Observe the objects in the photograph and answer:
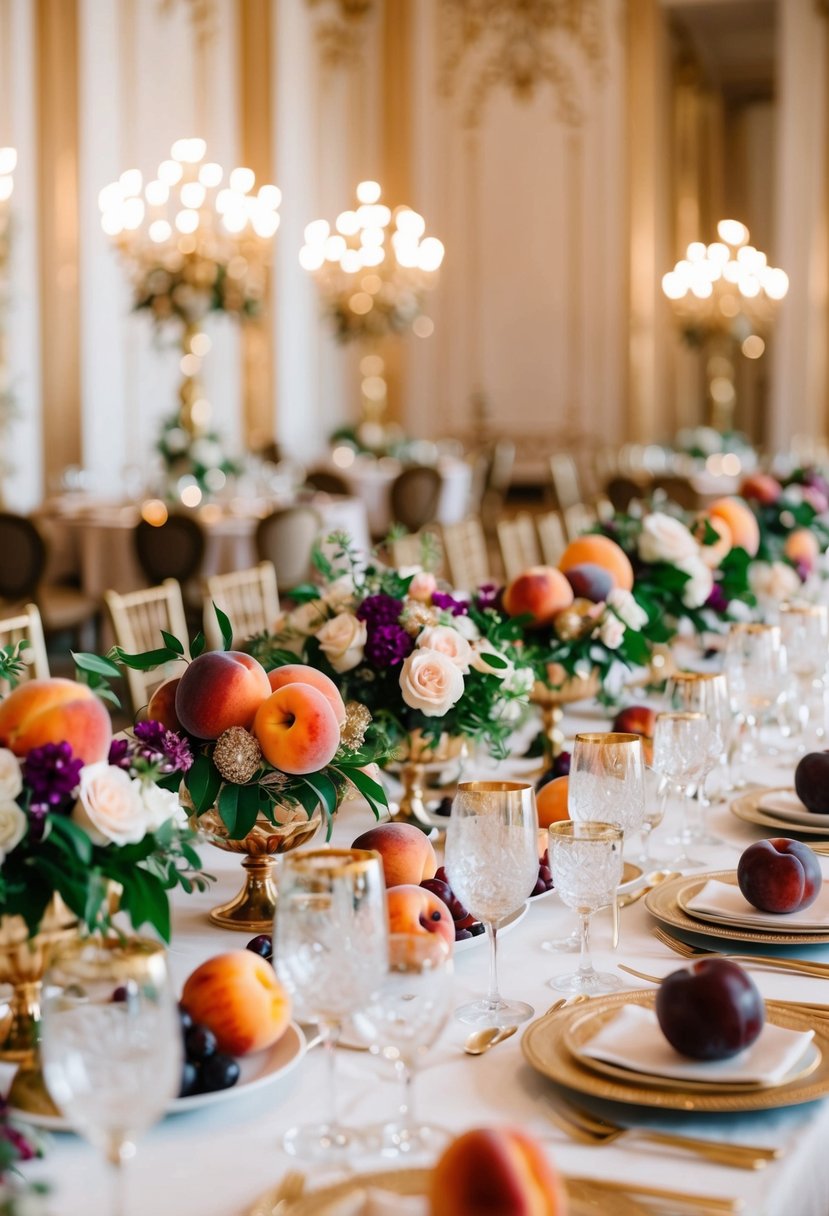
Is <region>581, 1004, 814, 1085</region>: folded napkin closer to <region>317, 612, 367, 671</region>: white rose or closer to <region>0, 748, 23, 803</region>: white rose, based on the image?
<region>0, 748, 23, 803</region>: white rose

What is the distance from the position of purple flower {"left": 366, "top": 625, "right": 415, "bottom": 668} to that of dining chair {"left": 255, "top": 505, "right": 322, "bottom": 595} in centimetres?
360

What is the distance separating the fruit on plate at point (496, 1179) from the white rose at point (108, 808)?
0.40m

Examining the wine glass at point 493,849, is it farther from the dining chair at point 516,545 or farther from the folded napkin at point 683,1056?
the dining chair at point 516,545

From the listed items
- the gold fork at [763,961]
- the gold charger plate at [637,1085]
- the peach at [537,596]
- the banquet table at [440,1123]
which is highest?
the peach at [537,596]

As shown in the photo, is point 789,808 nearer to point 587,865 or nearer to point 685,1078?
point 587,865

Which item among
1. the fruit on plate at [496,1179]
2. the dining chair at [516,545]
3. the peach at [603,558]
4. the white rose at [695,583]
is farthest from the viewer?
the dining chair at [516,545]

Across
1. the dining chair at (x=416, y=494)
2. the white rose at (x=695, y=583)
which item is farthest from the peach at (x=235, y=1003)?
the dining chair at (x=416, y=494)

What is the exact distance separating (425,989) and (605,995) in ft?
1.09

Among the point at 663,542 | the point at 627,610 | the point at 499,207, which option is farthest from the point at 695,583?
the point at 499,207

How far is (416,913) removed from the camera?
1.26m

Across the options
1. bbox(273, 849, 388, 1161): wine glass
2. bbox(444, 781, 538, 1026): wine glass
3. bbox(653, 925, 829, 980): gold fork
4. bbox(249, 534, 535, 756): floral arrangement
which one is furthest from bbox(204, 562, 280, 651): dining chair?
bbox(273, 849, 388, 1161): wine glass

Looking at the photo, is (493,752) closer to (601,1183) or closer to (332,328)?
(601,1183)

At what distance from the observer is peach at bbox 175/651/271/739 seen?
1.41m

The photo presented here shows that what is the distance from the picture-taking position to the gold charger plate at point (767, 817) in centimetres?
183
